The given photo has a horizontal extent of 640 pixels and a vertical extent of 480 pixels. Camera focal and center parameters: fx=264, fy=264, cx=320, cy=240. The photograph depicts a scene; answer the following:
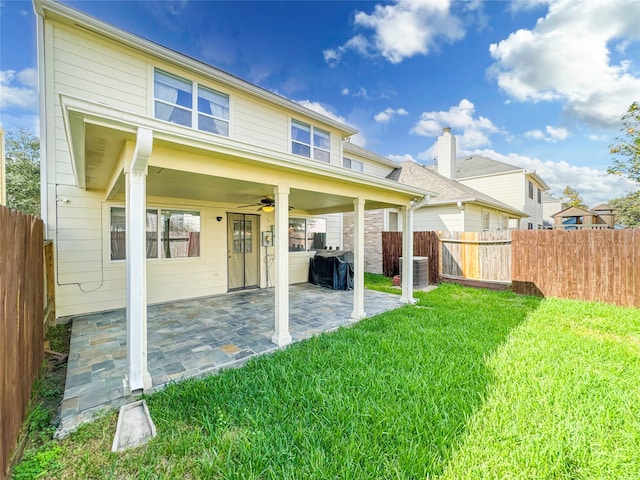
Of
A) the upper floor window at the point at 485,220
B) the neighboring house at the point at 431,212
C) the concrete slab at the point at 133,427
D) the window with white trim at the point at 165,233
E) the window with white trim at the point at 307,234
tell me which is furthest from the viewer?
the upper floor window at the point at 485,220

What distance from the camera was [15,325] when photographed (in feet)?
7.42

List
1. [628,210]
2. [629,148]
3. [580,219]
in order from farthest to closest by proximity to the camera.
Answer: [580,219] → [628,210] → [629,148]

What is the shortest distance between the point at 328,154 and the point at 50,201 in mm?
7261

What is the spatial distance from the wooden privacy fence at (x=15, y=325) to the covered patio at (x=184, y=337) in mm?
409

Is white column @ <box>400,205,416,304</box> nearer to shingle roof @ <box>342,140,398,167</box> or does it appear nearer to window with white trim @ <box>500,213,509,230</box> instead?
shingle roof @ <box>342,140,398,167</box>

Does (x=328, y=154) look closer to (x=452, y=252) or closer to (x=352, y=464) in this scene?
(x=452, y=252)

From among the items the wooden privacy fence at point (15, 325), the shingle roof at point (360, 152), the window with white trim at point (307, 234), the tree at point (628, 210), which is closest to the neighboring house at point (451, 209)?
the shingle roof at point (360, 152)

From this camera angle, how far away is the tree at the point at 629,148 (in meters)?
11.3

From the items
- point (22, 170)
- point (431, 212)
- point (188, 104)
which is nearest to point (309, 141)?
point (188, 104)

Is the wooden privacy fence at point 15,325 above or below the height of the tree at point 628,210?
below

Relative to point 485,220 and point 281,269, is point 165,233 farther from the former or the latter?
point 485,220

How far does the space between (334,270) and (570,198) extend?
46035mm

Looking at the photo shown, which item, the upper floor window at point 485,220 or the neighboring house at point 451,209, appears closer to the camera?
the neighboring house at point 451,209

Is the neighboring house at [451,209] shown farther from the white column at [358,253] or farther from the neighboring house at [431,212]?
the white column at [358,253]
